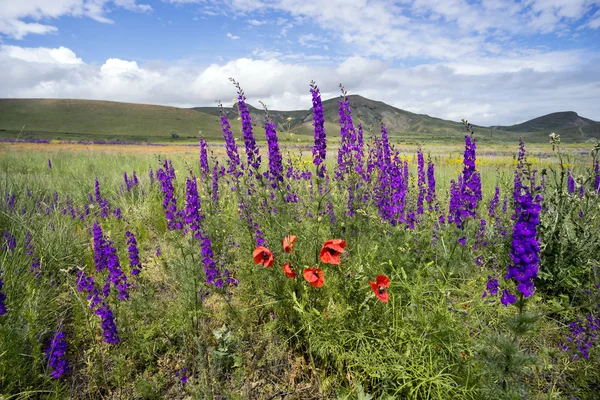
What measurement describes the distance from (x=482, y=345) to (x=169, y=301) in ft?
9.42

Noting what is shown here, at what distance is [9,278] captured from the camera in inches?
104

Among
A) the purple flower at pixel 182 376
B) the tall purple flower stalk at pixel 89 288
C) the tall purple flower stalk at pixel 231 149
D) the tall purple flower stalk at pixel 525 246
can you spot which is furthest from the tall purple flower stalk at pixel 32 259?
the tall purple flower stalk at pixel 525 246

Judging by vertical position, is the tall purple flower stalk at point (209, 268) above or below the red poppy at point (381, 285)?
below

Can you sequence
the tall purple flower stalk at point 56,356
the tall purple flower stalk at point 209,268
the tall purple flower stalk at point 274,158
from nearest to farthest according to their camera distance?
the tall purple flower stalk at point 56,356 → the tall purple flower stalk at point 209,268 → the tall purple flower stalk at point 274,158

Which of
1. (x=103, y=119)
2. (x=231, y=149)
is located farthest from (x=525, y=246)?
(x=103, y=119)

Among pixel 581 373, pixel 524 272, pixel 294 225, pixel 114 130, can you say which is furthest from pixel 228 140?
pixel 114 130

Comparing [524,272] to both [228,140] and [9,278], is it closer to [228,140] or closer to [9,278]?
[228,140]

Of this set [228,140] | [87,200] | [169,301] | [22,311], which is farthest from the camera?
[87,200]

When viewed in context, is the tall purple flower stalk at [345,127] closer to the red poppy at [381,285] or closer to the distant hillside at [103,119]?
the red poppy at [381,285]

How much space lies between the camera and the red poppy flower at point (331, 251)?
198cm

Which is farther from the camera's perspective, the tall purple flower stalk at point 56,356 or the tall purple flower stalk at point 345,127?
the tall purple flower stalk at point 345,127

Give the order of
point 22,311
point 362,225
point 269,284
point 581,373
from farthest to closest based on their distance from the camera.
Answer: point 362,225 < point 269,284 < point 22,311 < point 581,373

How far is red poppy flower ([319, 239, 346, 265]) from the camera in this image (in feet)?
6.49

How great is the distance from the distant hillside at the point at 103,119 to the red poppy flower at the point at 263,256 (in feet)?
262
